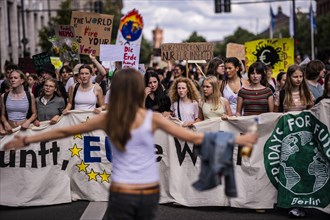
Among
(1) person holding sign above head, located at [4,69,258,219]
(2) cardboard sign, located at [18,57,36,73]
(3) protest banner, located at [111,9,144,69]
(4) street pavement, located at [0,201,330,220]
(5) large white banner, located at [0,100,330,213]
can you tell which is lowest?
(4) street pavement, located at [0,201,330,220]

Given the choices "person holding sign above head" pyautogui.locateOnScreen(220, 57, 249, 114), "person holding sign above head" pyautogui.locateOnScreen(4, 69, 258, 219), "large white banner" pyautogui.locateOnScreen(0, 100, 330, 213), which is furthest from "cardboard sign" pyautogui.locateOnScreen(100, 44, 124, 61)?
"person holding sign above head" pyautogui.locateOnScreen(4, 69, 258, 219)

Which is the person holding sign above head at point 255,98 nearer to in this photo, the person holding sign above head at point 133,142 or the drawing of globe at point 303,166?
the drawing of globe at point 303,166

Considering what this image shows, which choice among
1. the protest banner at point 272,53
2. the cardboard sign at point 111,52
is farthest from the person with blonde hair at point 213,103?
the protest banner at point 272,53

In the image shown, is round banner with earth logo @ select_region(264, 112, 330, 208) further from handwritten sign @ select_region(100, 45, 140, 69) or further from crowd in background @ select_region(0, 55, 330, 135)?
handwritten sign @ select_region(100, 45, 140, 69)

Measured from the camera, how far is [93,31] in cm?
1397

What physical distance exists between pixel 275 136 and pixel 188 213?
138 cm

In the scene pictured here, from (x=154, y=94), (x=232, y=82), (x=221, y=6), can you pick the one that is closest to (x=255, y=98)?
(x=232, y=82)

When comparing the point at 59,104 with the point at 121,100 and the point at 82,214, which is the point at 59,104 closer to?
the point at 82,214

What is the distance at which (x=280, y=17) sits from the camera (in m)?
173

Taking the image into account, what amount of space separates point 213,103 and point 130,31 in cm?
487

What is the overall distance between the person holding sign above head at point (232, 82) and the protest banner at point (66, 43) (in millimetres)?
5462

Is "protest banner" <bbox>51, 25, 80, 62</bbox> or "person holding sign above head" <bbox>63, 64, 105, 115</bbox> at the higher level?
"protest banner" <bbox>51, 25, 80, 62</bbox>

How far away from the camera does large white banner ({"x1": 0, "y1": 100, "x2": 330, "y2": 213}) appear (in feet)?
26.9

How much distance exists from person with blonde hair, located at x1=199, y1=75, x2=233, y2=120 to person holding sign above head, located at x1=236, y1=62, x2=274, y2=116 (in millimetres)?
233
